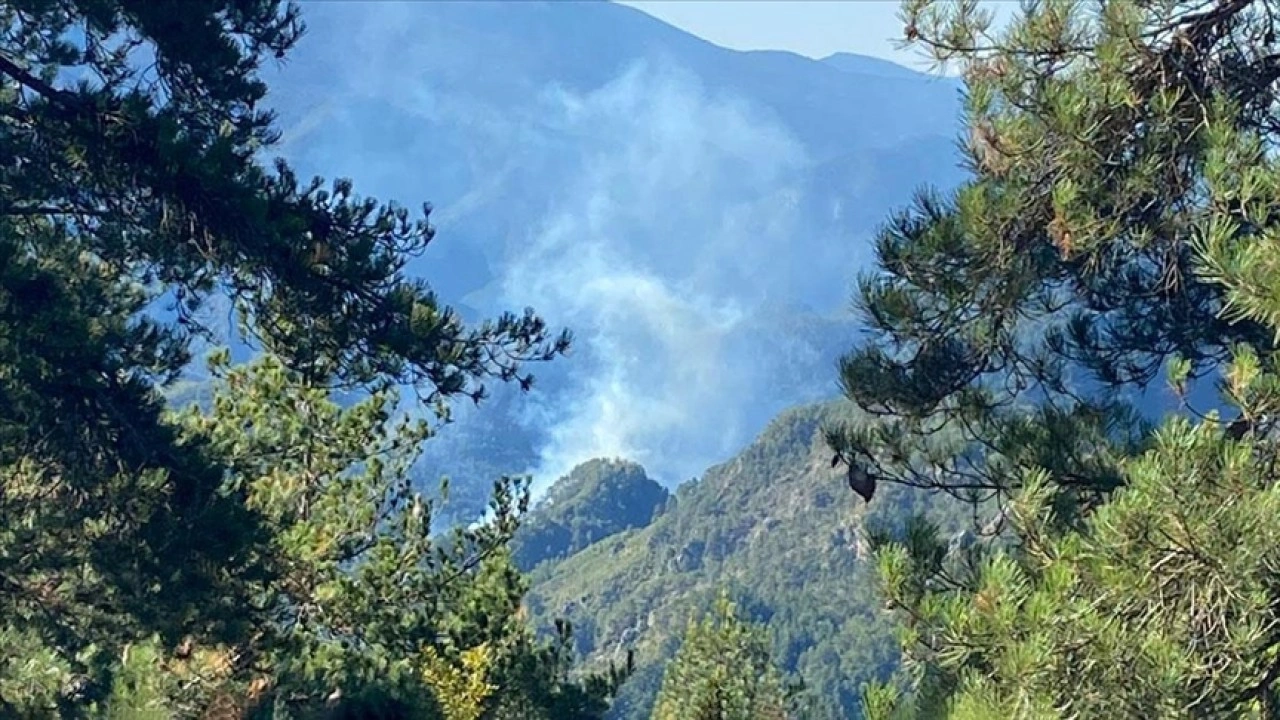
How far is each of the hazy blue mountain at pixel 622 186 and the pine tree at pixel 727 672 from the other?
90805 mm

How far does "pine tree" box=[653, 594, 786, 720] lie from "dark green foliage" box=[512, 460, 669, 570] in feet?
240

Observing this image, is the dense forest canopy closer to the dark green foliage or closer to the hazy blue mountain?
the dark green foliage

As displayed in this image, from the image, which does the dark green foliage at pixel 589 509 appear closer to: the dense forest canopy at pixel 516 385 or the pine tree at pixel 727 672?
the pine tree at pixel 727 672

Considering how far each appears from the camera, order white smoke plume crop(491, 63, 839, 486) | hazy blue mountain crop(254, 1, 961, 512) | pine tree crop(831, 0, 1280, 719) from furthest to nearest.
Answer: hazy blue mountain crop(254, 1, 961, 512) → white smoke plume crop(491, 63, 839, 486) → pine tree crop(831, 0, 1280, 719)

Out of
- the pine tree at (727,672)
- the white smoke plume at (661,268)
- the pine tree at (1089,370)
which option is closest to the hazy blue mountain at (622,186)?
the white smoke plume at (661,268)

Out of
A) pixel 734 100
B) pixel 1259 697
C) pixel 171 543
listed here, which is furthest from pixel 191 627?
pixel 734 100

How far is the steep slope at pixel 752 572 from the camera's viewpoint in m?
64.8

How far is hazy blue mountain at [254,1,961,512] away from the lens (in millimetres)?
124188

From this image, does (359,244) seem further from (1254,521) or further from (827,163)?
(827,163)

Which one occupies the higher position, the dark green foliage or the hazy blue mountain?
the hazy blue mountain

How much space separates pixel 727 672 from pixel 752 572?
6598 cm

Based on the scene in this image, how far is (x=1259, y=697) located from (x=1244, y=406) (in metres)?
0.60

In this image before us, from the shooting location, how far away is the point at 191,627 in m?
5.08

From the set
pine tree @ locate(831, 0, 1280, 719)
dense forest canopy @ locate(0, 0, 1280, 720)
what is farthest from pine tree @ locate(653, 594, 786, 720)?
pine tree @ locate(831, 0, 1280, 719)
